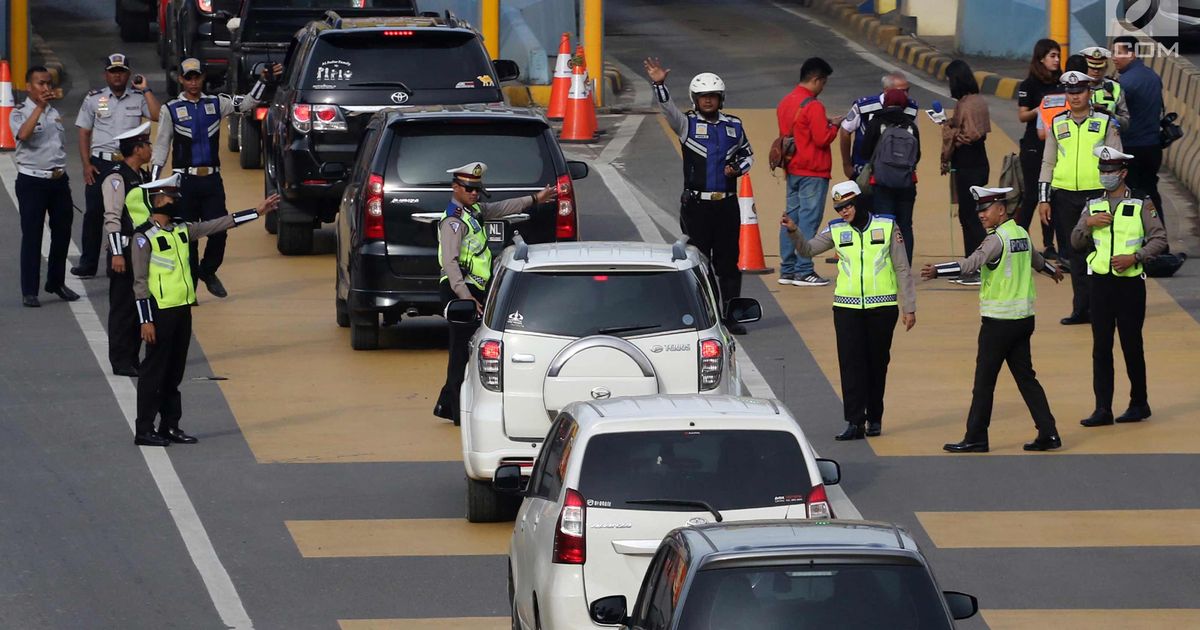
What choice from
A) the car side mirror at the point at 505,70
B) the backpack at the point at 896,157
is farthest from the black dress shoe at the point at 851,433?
the car side mirror at the point at 505,70

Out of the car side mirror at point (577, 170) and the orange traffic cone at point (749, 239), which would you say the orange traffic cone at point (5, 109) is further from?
the car side mirror at point (577, 170)

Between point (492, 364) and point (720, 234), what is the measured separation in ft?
18.1

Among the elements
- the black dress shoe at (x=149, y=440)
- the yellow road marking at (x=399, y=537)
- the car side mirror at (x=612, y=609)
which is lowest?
the black dress shoe at (x=149, y=440)

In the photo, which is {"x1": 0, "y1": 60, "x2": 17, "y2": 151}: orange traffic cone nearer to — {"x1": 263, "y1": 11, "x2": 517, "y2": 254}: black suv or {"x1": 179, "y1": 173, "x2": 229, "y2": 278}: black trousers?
{"x1": 263, "y1": 11, "x2": 517, "y2": 254}: black suv

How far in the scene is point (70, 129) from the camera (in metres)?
25.5

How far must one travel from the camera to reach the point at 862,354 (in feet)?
46.7

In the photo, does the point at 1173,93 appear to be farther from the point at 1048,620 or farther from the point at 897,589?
the point at 897,589

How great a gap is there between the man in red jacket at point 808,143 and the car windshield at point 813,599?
37.8 feet

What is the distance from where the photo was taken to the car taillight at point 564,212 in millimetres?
16234

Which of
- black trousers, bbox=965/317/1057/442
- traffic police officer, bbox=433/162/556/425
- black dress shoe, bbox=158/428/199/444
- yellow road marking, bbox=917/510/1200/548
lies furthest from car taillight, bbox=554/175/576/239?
yellow road marking, bbox=917/510/1200/548

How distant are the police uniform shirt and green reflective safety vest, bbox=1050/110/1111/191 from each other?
7627mm

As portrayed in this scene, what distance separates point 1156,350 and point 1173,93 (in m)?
7.40

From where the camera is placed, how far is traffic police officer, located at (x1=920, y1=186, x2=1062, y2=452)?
13.9 meters

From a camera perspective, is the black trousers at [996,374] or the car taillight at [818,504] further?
the black trousers at [996,374]
